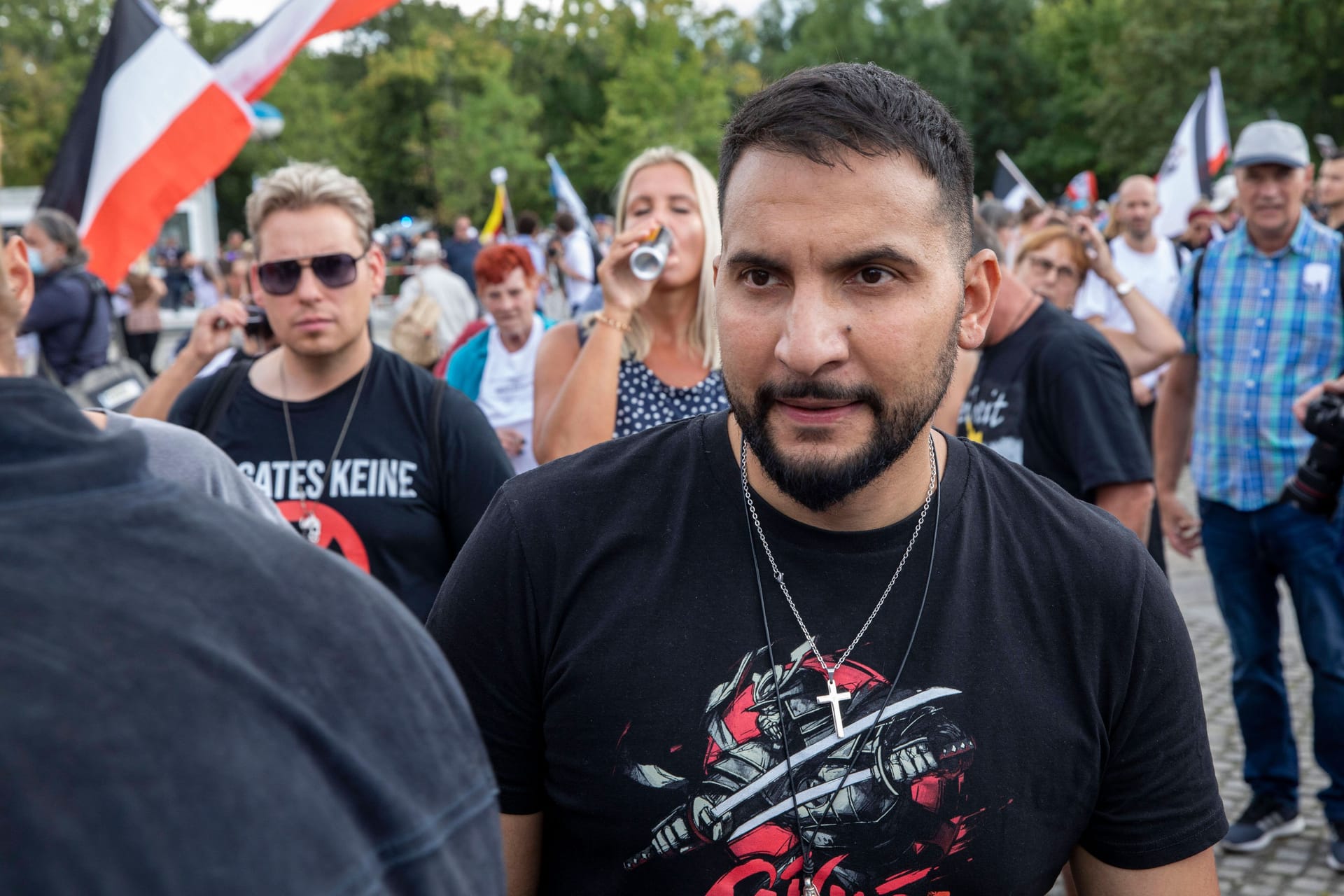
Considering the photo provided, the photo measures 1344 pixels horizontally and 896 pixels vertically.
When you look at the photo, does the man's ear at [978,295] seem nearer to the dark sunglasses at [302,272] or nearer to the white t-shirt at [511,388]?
the dark sunglasses at [302,272]

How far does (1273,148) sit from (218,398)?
4153 millimetres

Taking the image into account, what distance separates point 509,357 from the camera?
643cm

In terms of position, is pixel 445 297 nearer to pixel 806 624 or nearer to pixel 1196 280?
pixel 1196 280

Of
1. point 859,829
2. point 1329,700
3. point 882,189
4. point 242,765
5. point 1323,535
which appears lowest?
point 1329,700

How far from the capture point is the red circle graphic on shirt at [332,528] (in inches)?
139

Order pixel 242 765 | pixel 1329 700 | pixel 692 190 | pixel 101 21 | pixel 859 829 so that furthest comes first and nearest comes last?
pixel 101 21
pixel 1329 700
pixel 692 190
pixel 859 829
pixel 242 765

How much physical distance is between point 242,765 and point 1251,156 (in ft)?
17.1

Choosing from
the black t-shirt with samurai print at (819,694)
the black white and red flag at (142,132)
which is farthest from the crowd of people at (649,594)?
the black white and red flag at (142,132)

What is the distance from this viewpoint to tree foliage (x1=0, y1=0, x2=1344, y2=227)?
42969mm

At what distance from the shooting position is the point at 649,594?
1.82 metres

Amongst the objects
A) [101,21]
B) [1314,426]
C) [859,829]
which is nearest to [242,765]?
[859,829]

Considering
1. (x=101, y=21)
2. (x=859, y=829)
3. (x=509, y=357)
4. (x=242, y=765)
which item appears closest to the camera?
(x=242, y=765)

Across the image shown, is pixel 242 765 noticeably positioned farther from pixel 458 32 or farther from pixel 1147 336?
pixel 458 32

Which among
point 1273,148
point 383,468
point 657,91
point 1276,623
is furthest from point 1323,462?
point 657,91
